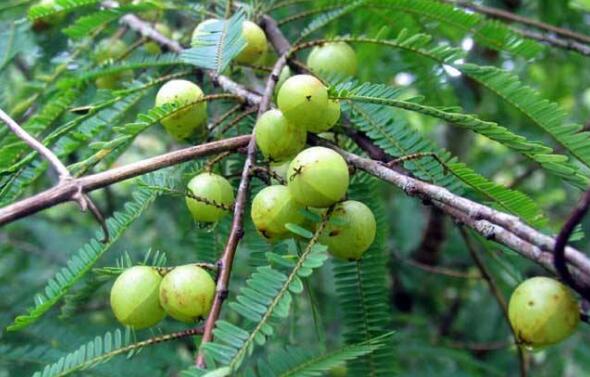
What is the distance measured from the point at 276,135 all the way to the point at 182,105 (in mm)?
251

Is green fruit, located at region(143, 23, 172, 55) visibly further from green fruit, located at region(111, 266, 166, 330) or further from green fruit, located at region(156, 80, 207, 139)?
green fruit, located at region(111, 266, 166, 330)

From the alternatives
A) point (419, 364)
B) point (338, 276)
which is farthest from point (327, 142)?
point (419, 364)

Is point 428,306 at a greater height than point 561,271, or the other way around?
point 561,271

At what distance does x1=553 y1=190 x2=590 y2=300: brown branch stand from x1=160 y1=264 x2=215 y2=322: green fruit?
50 cm

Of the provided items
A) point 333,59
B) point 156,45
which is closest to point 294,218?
point 333,59

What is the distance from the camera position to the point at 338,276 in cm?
153

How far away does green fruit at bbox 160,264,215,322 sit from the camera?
40.9 inches

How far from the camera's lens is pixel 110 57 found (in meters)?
2.02

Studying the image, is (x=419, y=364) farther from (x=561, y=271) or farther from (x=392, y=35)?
(x=561, y=271)

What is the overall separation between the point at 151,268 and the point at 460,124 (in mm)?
556

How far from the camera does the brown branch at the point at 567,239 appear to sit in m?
0.80

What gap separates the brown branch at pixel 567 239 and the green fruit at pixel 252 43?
91 cm

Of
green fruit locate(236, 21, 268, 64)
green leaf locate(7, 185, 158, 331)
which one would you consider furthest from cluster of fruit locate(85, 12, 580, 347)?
green fruit locate(236, 21, 268, 64)

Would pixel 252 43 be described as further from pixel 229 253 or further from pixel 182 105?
pixel 229 253
